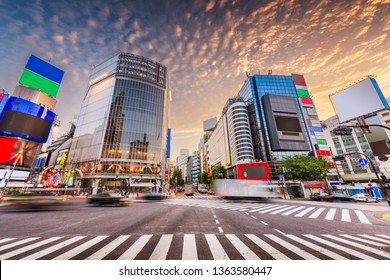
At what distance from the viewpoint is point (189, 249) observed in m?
4.39

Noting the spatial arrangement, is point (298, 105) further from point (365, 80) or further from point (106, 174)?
point (106, 174)

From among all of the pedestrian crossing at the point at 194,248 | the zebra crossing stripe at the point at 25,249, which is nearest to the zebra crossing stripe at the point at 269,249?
the pedestrian crossing at the point at 194,248

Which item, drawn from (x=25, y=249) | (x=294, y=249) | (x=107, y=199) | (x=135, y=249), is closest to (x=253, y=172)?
(x=107, y=199)

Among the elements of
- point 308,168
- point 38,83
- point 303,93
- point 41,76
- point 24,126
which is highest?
point 41,76

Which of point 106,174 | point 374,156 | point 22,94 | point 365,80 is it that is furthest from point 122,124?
point 374,156

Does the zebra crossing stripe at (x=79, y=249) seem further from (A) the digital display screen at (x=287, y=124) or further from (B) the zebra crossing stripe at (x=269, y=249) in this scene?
(A) the digital display screen at (x=287, y=124)

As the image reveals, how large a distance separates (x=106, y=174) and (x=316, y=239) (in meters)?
62.1

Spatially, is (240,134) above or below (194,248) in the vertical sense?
above

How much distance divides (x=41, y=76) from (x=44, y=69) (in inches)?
146

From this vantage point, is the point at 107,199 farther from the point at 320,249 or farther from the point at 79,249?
the point at 320,249

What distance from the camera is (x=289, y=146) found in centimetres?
5994

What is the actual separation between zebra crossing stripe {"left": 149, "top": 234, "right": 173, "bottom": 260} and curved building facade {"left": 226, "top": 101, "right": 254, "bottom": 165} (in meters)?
59.5

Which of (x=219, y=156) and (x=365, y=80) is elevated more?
(x=365, y=80)

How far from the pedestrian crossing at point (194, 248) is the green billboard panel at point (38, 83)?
281 ft
